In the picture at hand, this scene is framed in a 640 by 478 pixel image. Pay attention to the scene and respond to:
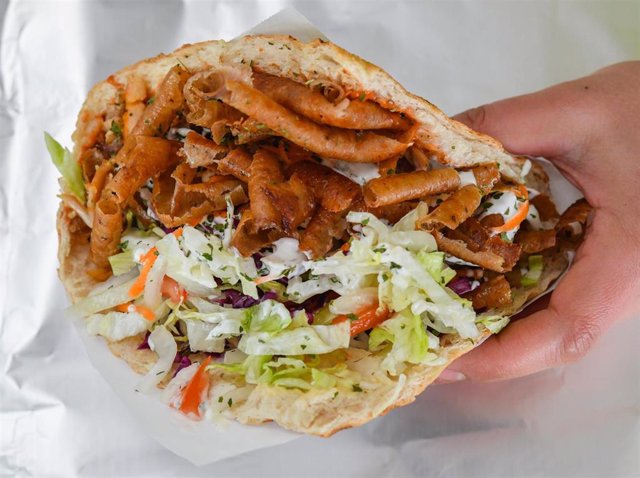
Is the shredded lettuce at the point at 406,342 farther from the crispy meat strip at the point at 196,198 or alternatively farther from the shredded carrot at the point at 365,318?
the crispy meat strip at the point at 196,198

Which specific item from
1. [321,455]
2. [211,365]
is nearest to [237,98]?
[211,365]

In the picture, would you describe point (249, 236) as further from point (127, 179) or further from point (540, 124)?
point (540, 124)

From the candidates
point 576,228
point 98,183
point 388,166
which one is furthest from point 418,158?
point 98,183

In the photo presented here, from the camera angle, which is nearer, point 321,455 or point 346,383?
point 346,383

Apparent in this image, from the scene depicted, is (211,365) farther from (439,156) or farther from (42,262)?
(42,262)

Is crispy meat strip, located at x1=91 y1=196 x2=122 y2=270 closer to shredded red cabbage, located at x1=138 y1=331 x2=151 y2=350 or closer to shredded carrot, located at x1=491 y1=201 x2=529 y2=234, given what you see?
shredded red cabbage, located at x1=138 y1=331 x2=151 y2=350

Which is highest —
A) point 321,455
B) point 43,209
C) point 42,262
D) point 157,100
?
point 157,100

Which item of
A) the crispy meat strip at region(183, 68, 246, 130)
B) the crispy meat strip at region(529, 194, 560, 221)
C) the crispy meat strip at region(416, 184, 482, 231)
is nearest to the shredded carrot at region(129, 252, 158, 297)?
the crispy meat strip at region(183, 68, 246, 130)
